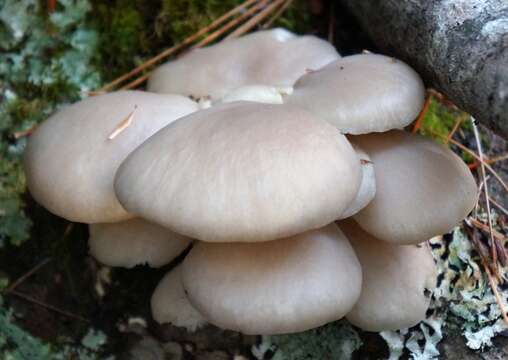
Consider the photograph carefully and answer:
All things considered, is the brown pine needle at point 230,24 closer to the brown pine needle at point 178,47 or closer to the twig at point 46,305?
the brown pine needle at point 178,47

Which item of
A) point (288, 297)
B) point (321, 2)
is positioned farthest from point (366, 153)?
point (321, 2)

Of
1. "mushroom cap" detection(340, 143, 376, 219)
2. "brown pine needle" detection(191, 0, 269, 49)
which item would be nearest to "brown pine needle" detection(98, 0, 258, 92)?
"brown pine needle" detection(191, 0, 269, 49)

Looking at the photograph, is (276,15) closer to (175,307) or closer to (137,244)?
(137,244)

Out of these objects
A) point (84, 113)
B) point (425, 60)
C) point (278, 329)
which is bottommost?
point (278, 329)

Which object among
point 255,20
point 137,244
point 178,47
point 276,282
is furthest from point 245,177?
point 255,20

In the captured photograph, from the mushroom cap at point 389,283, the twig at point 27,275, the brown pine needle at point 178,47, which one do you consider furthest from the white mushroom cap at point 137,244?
the brown pine needle at point 178,47

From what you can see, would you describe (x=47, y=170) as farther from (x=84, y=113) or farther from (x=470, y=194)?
(x=470, y=194)
